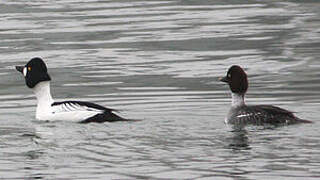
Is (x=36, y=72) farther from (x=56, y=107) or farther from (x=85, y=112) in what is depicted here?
(x=85, y=112)

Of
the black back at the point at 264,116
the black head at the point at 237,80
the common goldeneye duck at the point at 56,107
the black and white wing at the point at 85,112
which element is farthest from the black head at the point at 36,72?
the black back at the point at 264,116

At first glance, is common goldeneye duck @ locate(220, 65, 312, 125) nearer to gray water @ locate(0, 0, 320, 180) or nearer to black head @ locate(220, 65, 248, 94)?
black head @ locate(220, 65, 248, 94)

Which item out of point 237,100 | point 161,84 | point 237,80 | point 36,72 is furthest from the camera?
point 161,84

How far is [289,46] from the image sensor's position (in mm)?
25891

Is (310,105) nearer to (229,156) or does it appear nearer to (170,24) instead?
(229,156)

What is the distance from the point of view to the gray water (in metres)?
13.4

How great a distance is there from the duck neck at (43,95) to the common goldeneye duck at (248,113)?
244 centimetres

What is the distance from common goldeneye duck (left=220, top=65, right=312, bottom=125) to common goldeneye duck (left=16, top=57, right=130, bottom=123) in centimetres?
140

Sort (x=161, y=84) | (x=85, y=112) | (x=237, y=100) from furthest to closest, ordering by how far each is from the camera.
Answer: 1. (x=161, y=84)
2. (x=237, y=100)
3. (x=85, y=112)

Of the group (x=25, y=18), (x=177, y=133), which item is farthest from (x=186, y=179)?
(x=25, y=18)

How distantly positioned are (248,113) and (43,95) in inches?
→ 118

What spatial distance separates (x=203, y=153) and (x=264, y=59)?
1034cm

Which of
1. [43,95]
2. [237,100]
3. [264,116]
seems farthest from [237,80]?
[43,95]

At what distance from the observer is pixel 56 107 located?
17.4 metres
